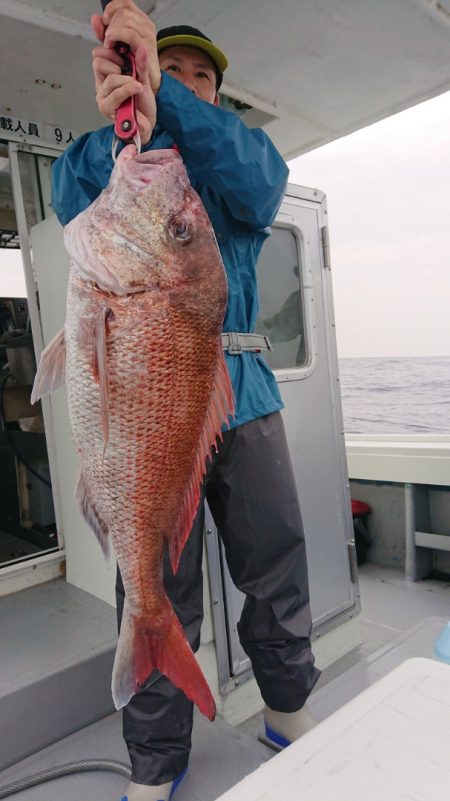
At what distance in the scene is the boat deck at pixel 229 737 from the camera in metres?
2.20

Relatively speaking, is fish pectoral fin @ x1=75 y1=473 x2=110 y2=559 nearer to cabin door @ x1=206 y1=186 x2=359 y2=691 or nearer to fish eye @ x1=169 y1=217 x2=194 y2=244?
fish eye @ x1=169 y1=217 x2=194 y2=244

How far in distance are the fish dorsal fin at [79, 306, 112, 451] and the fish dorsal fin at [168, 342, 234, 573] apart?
0.26 meters

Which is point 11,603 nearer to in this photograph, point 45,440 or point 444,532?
point 45,440

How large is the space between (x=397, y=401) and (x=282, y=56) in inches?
490

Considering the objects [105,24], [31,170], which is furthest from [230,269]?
[31,170]

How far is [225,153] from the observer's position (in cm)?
173

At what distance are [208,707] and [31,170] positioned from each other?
11.4 ft

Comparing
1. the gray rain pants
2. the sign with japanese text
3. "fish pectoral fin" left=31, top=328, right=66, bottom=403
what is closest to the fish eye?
"fish pectoral fin" left=31, top=328, right=66, bottom=403

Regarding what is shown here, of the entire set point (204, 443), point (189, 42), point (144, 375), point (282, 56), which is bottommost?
point (204, 443)

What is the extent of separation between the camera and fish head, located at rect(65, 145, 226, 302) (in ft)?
4.26

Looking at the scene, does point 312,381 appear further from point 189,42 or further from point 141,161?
point 141,161

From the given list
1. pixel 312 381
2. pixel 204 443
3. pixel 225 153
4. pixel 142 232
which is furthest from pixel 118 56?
pixel 312 381

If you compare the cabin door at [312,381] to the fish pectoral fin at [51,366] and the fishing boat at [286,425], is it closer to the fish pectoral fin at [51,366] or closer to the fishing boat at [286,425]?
the fishing boat at [286,425]

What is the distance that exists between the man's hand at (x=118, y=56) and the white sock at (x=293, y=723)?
219 centimetres
